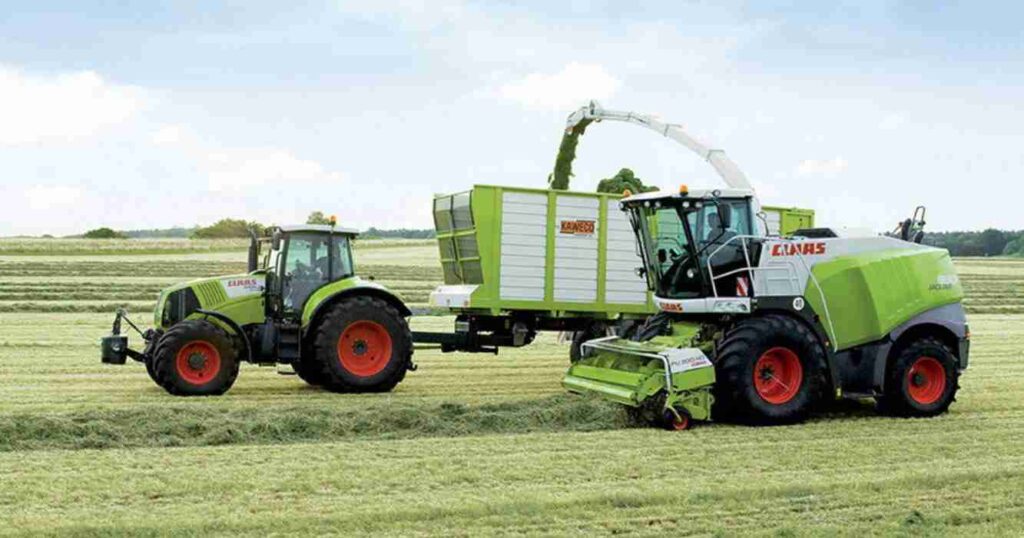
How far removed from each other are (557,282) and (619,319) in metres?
1.05

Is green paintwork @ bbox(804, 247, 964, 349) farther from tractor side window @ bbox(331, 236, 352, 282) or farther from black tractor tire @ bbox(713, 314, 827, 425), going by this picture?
tractor side window @ bbox(331, 236, 352, 282)

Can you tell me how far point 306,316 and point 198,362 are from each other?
1.42 m

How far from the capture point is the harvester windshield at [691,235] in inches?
495

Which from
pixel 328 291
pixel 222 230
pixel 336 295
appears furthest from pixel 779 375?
pixel 222 230

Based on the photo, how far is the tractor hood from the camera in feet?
48.9

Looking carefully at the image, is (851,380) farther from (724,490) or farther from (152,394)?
(152,394)

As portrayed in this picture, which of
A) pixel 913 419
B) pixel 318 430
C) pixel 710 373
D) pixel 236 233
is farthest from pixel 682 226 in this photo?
pixel 236 233

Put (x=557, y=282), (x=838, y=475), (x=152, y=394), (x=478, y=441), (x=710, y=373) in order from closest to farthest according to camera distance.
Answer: (x=838, y=475), (x=478, y=441), (x=710, y=373), (x=152, y=394), (x=557, y=282)

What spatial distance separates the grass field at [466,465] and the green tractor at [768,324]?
0.36 metres

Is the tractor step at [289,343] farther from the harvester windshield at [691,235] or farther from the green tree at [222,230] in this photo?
the green tree at [222,230]

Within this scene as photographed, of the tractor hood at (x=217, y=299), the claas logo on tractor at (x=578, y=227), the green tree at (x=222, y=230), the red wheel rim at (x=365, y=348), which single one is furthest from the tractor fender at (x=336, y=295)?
the green tree at (x=222, y=230)

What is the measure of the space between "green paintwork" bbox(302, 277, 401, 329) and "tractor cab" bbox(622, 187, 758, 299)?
3668 millimetres

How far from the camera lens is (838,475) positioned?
9.44m

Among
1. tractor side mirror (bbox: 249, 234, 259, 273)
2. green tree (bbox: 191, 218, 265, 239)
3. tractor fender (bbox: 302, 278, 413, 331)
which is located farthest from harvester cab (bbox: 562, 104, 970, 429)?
green tree (bbox: 191, 218, 265, 239)
